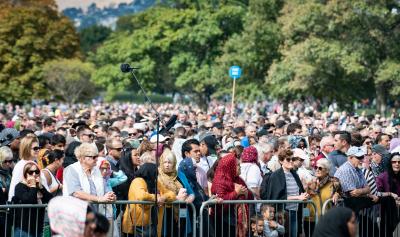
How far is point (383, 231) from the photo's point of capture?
47.2 feet

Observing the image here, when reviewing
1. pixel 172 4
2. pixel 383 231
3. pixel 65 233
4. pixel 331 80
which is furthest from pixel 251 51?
pixel 65 233

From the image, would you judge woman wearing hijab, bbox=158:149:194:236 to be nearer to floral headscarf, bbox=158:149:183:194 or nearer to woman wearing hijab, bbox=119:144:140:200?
floral headscarf, bbox=158:149:183:194

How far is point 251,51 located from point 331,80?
20.0 ft

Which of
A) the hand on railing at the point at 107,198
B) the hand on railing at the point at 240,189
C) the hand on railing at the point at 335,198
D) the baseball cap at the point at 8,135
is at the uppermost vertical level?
the baseball cap at the point at 8,135

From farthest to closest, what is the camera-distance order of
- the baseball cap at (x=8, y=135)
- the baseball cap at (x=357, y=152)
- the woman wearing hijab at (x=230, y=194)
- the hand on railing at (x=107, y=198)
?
1. the baseball cap at (x=8, y=135)
2. the baseball cap at (x=357, y=152)
3. the woman wearing hijab at (x=230, y=194)
4. the hand on railing at (x=107, y=198)

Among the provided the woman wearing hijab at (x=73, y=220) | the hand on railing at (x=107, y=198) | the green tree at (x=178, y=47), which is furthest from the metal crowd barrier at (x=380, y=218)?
the green tree at (x=178, y=47)

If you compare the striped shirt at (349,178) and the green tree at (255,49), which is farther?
the green tree at (255,49)

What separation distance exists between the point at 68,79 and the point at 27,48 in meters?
4.33

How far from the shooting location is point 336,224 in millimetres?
8312

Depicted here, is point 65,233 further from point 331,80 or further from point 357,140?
point 331,80

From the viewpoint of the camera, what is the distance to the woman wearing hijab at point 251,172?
1434 cm

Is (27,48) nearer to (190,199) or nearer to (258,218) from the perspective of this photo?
(258,218)

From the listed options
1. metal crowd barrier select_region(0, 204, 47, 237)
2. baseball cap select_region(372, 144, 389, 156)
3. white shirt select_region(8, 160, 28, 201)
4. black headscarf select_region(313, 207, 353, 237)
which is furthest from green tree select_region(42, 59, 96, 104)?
black headscarf select_region(313, 207, 353, 237)

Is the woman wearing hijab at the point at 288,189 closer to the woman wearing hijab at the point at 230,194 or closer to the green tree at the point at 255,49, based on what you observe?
the woman wearing hijab at the point at 230,194
